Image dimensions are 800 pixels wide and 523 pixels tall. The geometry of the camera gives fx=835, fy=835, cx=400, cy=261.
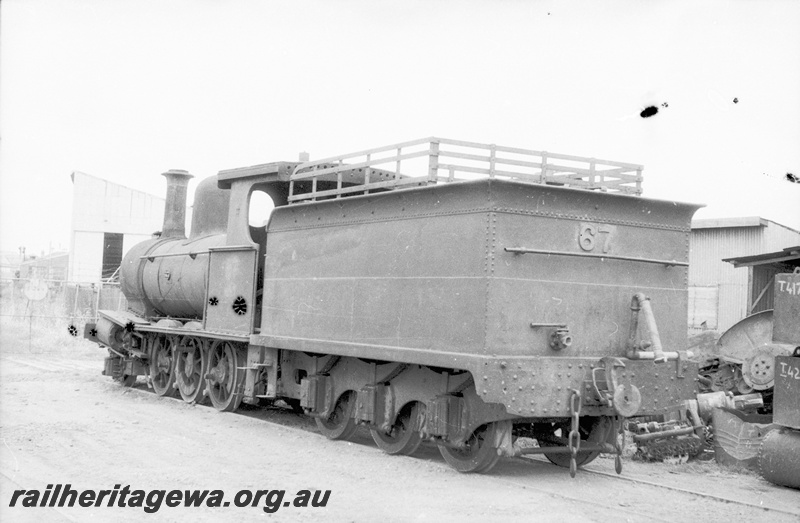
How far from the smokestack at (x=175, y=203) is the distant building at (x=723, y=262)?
12795 mm

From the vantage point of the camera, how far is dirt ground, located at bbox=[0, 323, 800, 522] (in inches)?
256

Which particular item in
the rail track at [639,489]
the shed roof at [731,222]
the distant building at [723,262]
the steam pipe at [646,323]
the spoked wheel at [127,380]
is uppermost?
the shed roof at [731,222]

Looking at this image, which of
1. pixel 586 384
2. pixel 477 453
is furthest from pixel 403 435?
pixel 586 384

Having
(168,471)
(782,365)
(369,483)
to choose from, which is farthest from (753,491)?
(168,471)

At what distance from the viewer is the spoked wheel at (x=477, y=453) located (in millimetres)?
7978

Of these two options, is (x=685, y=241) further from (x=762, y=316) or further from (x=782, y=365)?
(x=762, y=316)

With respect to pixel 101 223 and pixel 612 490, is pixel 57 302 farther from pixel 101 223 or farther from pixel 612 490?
pixel 612 490

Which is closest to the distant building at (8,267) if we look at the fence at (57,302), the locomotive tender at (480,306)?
the fence at (57,302)

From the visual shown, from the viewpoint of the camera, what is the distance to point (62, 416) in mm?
10914

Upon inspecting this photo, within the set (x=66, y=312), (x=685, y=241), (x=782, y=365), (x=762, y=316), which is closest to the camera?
(x=782, y=365)

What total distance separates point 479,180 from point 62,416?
6743 millimetres

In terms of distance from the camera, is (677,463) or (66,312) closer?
(677,463)

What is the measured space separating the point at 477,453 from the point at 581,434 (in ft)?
4.22

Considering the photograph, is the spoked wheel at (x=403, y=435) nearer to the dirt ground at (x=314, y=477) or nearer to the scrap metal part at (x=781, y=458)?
the dirt ground at (x=314, y=477)
